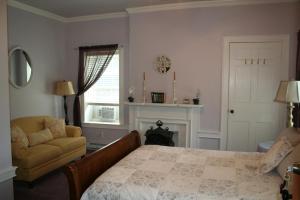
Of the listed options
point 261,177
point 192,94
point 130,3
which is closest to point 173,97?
point 192,94

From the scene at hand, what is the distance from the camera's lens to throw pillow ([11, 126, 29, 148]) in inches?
144

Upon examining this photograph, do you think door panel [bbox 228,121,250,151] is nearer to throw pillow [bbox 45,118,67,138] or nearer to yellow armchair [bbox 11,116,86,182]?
yellow armchair [bbox 11,116,86,182]

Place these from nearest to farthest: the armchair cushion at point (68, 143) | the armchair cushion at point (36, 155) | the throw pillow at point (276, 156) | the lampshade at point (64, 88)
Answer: the throw pillow at point (276, 156), the armchair cushion at point (36, 155), the armchair cushion at point (68, 143), the lampshade at point (64, 88)

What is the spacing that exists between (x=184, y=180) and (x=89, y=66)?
392 cm

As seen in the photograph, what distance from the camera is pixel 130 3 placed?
4.47m

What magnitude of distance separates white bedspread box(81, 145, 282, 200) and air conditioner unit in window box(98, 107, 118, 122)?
9.44ft

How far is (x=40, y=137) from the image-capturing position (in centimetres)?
411

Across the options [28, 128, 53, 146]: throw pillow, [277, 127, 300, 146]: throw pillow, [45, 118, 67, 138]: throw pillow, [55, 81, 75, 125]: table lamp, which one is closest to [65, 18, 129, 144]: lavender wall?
[55, 81, 75, 125]: table lamp

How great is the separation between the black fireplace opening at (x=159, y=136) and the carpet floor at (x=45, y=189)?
1.59 m

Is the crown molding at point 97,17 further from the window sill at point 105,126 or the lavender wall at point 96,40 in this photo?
the window sill at point 105,126

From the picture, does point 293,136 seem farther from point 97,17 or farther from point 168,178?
point 97,17

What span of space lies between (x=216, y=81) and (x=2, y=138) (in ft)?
10.8

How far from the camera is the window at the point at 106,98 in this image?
17.2 ft

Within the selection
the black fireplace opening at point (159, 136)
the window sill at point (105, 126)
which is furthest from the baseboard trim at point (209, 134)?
the window sill at point (105, 126)
